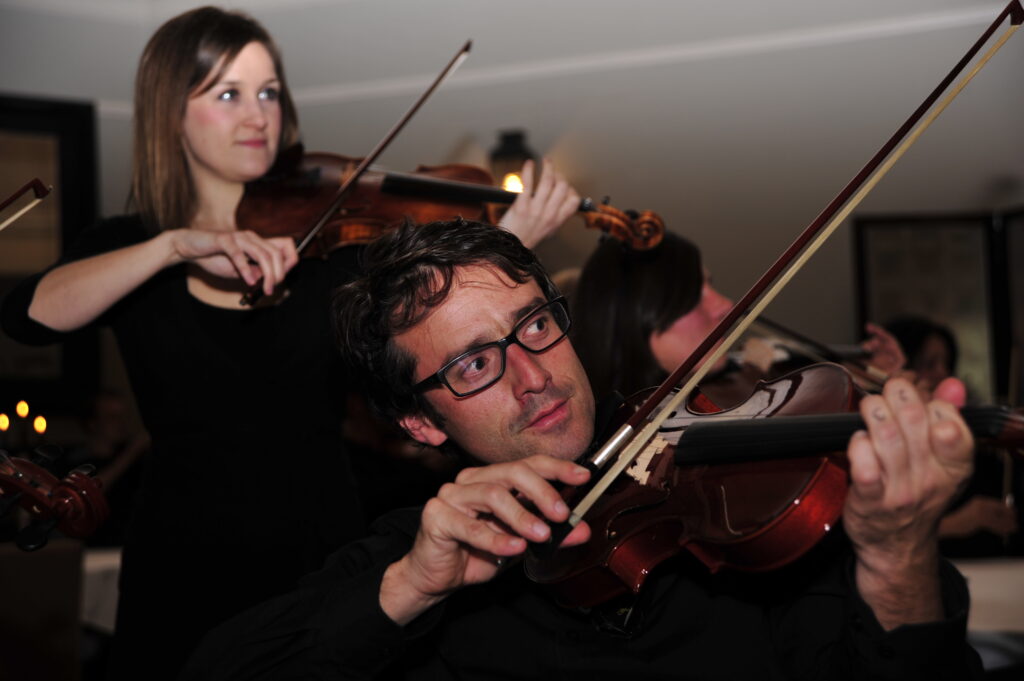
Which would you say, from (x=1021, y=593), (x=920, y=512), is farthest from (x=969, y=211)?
(x=920, y=512)

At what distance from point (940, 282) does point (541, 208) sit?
319 centimetres

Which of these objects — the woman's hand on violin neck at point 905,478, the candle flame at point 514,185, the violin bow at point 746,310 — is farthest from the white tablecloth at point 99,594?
the woman's hand on violin neck at point 905,478

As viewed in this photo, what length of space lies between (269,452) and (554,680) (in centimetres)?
65

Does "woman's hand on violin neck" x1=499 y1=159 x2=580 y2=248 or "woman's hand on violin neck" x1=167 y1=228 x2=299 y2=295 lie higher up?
"woman's hand on violin neck" x1=499 y1=159 x2=580 y2=248

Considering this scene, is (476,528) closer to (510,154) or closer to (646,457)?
(646,457)

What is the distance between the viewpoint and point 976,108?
399 cm

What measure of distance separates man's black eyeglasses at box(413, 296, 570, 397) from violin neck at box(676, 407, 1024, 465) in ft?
0.78

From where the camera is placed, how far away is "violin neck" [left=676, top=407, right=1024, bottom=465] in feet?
2.79

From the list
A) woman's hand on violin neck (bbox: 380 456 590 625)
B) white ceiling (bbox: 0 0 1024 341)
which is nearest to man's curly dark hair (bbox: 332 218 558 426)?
woman's hand on violin neck (bbox: 380 456 590 625)

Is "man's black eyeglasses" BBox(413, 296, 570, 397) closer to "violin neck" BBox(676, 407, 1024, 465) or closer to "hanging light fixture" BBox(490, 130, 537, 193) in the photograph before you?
"violin neck" BBox(676, 407, 1024, 465)

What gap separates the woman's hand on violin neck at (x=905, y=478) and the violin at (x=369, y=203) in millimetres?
1018

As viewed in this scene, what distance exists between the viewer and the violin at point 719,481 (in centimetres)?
99

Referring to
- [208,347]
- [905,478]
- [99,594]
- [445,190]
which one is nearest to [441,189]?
[445,190]

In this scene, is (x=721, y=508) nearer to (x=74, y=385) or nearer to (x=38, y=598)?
(x=38, y=598)
